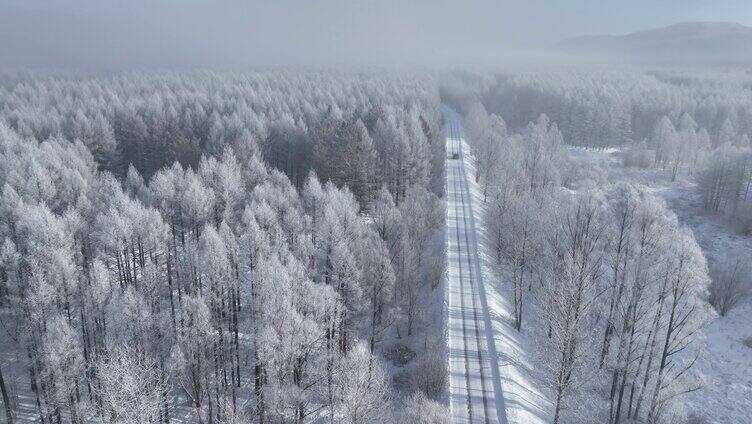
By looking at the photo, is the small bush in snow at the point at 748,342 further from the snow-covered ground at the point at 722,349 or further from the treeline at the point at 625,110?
the treeline at the point at 625,110

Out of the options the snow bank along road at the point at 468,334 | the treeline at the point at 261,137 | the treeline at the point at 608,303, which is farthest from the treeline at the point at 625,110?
the treeline at the point at 608,303

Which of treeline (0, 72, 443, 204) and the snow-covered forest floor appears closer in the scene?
the snow-covered forest floor

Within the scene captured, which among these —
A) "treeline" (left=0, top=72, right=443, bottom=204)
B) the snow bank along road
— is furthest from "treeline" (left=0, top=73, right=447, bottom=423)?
the snow bank along road

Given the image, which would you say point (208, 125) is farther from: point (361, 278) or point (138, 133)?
point (361, 278)

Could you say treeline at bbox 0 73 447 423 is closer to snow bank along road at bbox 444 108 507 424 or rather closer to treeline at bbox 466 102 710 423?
snow bank along road at bbox 444 108 507 424

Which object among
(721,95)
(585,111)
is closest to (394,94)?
(585,111)

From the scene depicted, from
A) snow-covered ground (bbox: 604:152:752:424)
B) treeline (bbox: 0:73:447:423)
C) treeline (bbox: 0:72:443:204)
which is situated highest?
treeline (bbox: 0:72:443:204)

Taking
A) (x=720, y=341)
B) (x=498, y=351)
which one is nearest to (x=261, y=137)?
(x=498, y=351)
